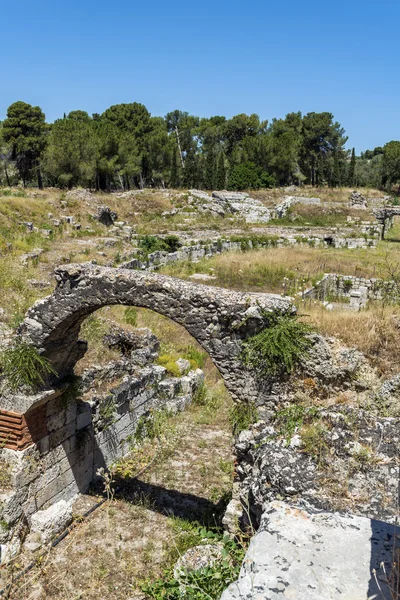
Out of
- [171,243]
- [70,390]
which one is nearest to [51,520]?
[70,390]

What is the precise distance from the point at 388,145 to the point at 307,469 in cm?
6868

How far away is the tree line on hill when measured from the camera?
132 feet

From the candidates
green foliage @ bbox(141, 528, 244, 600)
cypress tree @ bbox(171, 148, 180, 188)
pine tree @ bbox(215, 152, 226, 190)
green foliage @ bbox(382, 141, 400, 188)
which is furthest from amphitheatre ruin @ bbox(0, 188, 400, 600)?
green foliage @ bbox(382, 141, 400, 188)

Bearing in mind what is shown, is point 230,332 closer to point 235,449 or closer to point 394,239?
point 235,449

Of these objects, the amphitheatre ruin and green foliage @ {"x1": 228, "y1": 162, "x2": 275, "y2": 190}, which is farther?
green foliage @ {"x1": 228, "y1": 162, "x2": 275, "y2": 190}

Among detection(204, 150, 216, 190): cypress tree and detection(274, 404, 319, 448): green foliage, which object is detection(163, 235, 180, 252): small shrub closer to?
detection(274, 404, 319, 448): green foliage

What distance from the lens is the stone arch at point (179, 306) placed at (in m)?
6.89

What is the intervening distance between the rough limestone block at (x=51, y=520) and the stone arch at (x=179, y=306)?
279cm

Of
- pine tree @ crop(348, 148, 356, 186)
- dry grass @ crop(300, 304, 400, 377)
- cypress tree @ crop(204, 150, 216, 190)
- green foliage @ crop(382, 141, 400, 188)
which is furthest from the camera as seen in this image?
pine tree @ crop(348, 148, 356, 186)

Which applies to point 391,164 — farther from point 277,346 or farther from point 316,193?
point 277,346

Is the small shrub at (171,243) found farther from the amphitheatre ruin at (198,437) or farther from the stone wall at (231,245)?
the amphitheatre ruin at (198,437)

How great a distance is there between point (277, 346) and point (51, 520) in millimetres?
4651

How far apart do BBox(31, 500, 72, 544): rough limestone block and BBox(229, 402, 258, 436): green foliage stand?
330cm

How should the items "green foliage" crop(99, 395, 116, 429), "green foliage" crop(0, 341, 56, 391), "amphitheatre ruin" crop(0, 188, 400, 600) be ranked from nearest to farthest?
1. "amphitheatre ruin" crop(0, 188, 400, 600)
2. "green foliage" crop(0, 341, 56, 391)
3. "green foliage" crop(99, 395, 116, 429)
